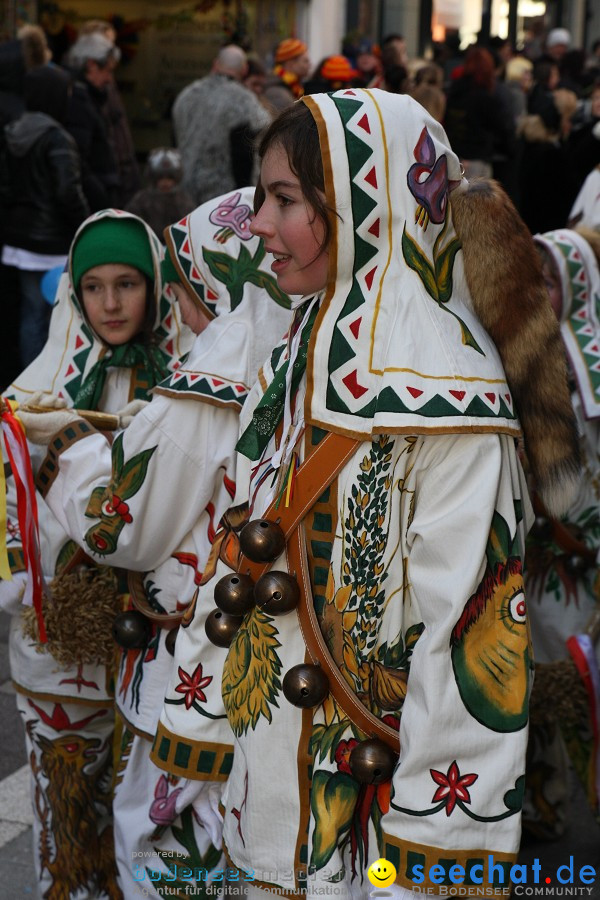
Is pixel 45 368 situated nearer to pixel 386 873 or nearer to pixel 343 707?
pixel 343 707

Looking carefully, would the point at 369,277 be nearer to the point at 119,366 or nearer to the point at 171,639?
the point at 171,639

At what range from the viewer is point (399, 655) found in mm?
1887

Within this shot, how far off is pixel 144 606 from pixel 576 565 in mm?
1341

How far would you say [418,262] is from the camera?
1855 millimetres

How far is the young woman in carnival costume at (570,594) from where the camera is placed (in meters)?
3.26

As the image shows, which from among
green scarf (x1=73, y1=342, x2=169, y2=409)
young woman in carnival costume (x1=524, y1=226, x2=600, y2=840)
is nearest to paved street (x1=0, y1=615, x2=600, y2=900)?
young woman in carnival costume (x1=524, y1=226, x2=600, y2=840)

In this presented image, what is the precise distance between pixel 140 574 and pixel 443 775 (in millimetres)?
1198

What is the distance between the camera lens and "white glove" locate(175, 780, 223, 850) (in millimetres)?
2445

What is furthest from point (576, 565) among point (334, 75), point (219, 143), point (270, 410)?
point (334, 75)

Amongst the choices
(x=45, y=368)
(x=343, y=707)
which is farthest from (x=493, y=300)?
(x=45, y=368)

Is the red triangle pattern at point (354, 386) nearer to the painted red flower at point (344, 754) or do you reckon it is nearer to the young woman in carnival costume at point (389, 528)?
the young woman in carnival costume at point (389, 528)

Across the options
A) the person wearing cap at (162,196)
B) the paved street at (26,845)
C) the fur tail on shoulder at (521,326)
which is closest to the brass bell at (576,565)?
the paved street at (26,845)

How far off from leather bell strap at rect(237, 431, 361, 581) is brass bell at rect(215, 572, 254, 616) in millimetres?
66

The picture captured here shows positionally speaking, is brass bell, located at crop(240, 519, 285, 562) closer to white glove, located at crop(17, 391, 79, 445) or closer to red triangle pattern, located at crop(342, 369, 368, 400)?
red triangle pattern, located at crop(342, 369, 368, 400)
